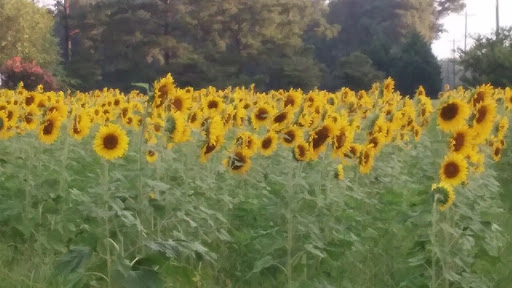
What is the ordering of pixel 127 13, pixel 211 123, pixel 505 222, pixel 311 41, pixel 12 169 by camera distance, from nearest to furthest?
1. pixel 211 123
2. pixel 12 169
3. pixel 505 222
4. pixel 127 13
5. pixel 311 41

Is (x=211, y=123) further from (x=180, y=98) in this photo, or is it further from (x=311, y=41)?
(x=311, y=41)

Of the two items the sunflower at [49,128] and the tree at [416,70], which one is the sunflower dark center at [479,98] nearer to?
the sunflower at [49,128]

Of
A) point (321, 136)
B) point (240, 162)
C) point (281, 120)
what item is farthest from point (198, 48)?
point (321, 136)

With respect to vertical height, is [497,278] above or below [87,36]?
below

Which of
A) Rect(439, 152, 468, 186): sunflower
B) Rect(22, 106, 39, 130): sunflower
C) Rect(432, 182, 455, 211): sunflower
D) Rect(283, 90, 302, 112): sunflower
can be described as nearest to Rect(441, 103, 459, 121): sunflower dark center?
Rect(439, 152, 468, 186): sunflower

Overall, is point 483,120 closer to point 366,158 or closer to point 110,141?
point 366,158

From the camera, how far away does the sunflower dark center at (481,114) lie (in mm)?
3906

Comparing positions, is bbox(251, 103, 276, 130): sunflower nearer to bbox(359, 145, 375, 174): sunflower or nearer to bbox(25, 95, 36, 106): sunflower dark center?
bbox(359, 145, 375, 174): sunflower

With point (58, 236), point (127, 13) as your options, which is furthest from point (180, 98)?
point (127, 13)

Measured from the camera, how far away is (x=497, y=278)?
4258mm

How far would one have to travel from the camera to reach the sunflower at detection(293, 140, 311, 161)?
13.4 feet

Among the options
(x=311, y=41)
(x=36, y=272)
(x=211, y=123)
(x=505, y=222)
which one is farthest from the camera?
(x=311, y=41)

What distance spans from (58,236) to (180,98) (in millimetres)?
1111

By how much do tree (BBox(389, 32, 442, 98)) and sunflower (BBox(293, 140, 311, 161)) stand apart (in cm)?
3048
